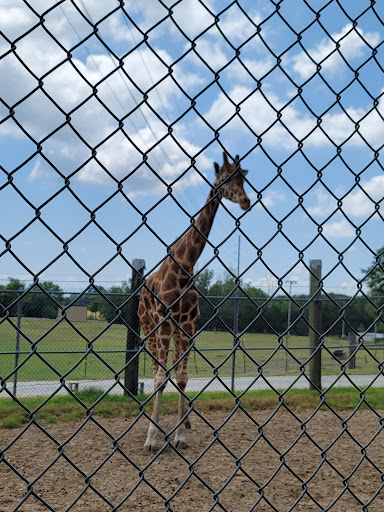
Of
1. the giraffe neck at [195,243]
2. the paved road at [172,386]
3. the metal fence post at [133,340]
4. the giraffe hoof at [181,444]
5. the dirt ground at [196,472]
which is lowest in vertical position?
the paved road at [172,386]

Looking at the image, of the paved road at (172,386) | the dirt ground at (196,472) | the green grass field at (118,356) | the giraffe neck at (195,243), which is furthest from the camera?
the green grass field at (118,356)

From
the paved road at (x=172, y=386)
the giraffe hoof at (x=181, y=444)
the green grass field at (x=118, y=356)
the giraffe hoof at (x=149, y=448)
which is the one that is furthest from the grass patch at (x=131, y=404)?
the green grass field at (x=118, y=356)

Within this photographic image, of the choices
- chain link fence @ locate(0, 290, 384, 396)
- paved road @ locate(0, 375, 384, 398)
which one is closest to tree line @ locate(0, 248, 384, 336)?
chain link fence @ locate(0, 290, 384, 396)

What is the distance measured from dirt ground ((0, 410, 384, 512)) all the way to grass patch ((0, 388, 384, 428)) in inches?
12.1

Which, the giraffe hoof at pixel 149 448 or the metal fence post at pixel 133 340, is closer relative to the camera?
the giraffe hoof at pixel 149 448

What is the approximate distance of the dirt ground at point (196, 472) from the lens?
4105 mm

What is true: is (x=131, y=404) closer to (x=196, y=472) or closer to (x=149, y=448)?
(x=149, y=448)

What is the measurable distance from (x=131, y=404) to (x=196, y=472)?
9.42 ft

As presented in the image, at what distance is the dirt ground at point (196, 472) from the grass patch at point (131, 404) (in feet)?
1.01

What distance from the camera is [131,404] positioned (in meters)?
7.58

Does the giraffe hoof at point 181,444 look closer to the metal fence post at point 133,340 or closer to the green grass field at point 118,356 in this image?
the metal fence post at point 133,340

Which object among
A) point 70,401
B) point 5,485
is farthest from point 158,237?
point 70,401

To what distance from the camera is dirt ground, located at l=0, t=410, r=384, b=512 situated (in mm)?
4105

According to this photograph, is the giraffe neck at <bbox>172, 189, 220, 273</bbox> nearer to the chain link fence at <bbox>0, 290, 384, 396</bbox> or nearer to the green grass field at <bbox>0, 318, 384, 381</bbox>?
the chain link fence at <bbox>0, 290, 384, 396</bbox>
